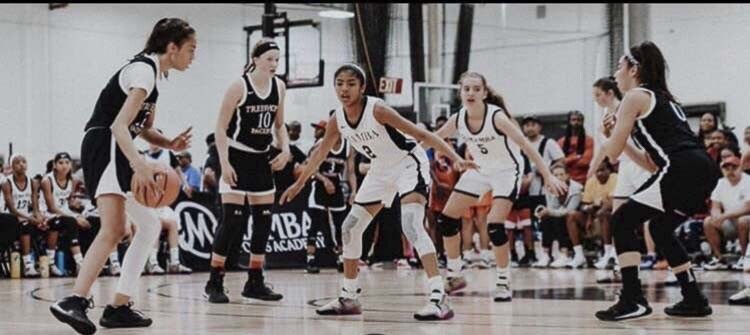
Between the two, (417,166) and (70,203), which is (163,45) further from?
(70,203)

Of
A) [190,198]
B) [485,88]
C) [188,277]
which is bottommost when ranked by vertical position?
[188,277]

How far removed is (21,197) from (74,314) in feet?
28.3

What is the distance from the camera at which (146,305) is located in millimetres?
8367

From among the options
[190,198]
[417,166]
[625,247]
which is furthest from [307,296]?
[190,198]

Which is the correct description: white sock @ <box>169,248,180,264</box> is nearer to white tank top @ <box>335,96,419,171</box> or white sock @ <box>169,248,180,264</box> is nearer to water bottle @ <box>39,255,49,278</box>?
water bottle @ <box>39,255,49,278</box>

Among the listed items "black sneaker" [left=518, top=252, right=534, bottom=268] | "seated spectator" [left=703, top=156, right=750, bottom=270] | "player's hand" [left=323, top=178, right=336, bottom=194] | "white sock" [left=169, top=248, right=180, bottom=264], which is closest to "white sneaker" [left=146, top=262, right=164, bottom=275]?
"white sock" [left=169, top=248, right=180, bottom=264]

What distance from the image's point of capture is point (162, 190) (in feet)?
19.6

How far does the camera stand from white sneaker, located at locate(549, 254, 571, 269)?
1441 centimetres

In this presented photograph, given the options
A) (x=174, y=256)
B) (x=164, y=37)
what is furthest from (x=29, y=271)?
(x=164, y=37)

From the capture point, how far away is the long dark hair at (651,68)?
7113 millimetres

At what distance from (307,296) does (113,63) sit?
49.7 ft

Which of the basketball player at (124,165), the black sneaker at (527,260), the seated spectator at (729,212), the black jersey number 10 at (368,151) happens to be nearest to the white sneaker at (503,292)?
the black jersey number 10 at (368,151)

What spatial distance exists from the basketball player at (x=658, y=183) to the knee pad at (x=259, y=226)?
2988 mm

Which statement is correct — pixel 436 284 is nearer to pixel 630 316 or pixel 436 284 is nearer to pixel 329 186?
pixel 630 316
